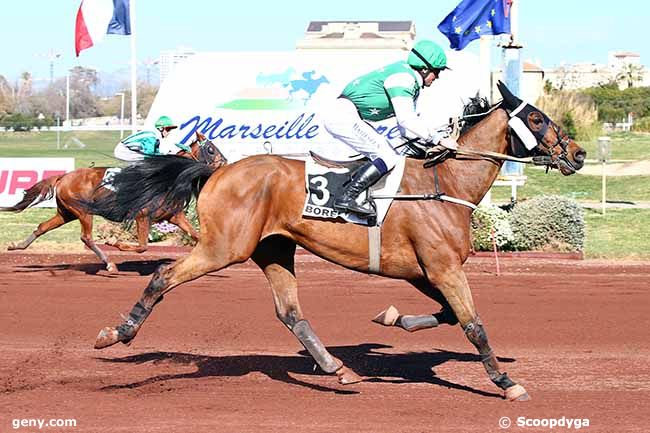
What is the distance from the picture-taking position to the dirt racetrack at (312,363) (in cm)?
634

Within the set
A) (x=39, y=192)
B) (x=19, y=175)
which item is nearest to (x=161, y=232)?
(x=39, y=192)

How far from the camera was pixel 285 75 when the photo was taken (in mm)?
20172

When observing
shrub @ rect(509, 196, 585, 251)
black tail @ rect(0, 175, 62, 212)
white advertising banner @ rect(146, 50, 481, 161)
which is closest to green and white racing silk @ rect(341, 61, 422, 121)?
black tail @ rect(0, 175, 62, 212)

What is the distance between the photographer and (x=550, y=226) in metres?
15.0

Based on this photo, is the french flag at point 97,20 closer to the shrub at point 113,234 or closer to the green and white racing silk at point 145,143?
the shrub at point 113,234

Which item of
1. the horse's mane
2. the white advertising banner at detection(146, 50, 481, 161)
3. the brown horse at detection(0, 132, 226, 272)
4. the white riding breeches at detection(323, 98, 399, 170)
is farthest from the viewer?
the white advertising banner at detection(146, 50, 481, 161)

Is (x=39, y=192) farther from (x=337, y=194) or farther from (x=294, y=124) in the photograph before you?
(x=337, y=194)

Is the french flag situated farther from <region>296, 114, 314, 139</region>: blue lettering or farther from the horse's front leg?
the horse's front leg

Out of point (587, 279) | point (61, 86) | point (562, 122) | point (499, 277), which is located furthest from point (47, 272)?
point (61, 86)

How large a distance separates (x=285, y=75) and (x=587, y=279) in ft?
30.3

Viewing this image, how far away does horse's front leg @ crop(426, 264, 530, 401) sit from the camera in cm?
679

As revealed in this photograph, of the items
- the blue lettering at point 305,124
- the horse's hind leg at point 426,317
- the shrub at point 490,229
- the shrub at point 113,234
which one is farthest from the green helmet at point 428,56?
the blue lettering at point 305,124

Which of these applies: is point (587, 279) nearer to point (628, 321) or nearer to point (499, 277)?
point (499, 277)

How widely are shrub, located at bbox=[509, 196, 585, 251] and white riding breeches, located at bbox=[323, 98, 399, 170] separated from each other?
806cm
